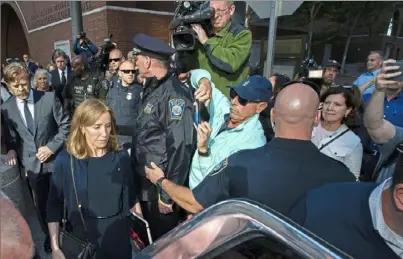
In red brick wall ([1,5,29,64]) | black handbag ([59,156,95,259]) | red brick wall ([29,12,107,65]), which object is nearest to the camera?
black handbag ([59,156,95,259])

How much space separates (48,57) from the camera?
17.6 meters

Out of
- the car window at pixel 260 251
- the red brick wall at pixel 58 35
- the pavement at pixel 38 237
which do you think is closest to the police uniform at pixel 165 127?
the pavement at pixel 38 237

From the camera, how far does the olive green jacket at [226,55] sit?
95.0 inches

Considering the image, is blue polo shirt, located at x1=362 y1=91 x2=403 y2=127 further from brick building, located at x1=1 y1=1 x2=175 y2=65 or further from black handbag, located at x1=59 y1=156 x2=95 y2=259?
brick building, located at x1=1 y1=1 x2=175 y2=65

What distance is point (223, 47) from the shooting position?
8.02 ft

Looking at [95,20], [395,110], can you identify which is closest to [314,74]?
[395,110]

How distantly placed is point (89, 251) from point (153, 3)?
14.0 m

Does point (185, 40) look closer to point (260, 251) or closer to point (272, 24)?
point (272, 24)

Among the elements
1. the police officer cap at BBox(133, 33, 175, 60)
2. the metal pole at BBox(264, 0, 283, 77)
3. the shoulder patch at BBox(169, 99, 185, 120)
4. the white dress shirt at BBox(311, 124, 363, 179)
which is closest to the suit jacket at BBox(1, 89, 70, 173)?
the police officer cap at BBox(133, 33, 175, 60)

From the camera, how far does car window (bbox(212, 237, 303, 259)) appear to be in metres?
0.79

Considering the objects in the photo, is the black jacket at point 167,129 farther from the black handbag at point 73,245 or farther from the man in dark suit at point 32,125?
the man in dark suit at point 32,125

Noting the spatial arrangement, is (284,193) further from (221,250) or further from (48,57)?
(48,57)

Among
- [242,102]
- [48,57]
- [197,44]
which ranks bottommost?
[48,57]

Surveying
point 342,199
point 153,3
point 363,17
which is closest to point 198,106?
point 342,199
